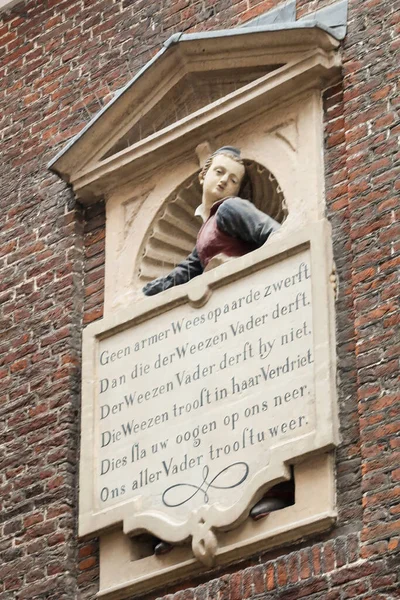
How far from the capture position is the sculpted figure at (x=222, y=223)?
1071 centimetres

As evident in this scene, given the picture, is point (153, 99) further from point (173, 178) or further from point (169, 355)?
point (169, 355)

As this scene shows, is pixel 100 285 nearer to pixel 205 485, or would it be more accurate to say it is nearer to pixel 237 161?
pixel 237 161

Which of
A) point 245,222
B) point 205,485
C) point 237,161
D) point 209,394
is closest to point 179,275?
point 245,222

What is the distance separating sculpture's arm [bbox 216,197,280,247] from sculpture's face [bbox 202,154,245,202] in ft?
0.47

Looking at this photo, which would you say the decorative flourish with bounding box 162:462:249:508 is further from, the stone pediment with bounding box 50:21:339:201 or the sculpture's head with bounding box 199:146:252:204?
the stone pediment with bounding box 50:21:339:201

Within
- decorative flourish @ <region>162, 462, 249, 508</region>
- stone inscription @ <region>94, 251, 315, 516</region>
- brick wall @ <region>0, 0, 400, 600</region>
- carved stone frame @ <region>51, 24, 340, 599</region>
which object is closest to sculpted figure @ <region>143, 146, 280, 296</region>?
carved stone frame @ <region>51, 24, 340, 599</region>

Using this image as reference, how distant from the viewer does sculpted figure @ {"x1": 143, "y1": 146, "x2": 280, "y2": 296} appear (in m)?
10.7

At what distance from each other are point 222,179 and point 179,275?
0.56 meters

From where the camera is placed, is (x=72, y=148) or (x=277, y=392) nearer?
(x=277, y=392)

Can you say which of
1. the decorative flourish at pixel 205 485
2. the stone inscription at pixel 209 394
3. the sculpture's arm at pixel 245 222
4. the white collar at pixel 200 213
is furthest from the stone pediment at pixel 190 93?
the decorative flourish at pixel 205 485

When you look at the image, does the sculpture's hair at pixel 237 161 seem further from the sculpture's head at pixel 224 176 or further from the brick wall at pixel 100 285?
the brick wall at pixel 100 285

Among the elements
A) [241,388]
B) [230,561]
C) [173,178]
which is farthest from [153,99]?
[230,561]

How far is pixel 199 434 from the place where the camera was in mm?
10180

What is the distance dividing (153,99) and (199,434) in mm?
2288
